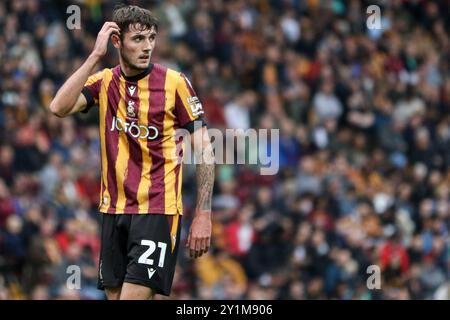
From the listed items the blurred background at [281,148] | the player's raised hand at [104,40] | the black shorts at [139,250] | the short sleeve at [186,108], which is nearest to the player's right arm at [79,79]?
the player's raised hand at [104,40]

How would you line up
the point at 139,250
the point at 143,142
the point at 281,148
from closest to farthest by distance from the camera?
the point at 139,250
the point at 143,142
the point at 281,148

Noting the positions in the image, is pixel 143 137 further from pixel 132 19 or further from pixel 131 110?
pixel 132 19

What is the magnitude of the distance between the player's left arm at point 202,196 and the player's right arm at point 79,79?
0.83 meters

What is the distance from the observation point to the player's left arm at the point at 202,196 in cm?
837

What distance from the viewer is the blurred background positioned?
1577cm

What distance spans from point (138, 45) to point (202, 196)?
109 centimetres

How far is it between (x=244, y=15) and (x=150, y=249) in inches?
550

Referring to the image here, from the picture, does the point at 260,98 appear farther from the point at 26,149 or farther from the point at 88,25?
the point at 26,149

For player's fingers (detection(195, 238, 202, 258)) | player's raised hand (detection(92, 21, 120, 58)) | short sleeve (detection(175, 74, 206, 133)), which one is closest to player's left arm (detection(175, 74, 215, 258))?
short sleeve (detection(175, 74, 206, 133))

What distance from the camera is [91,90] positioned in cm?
855

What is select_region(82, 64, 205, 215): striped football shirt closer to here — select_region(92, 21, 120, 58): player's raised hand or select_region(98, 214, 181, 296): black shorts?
select_region(98, 214, 181, 296): black shorts

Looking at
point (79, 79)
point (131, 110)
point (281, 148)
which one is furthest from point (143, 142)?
point (281, 148)

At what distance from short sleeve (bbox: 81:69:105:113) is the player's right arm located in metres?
0.13
